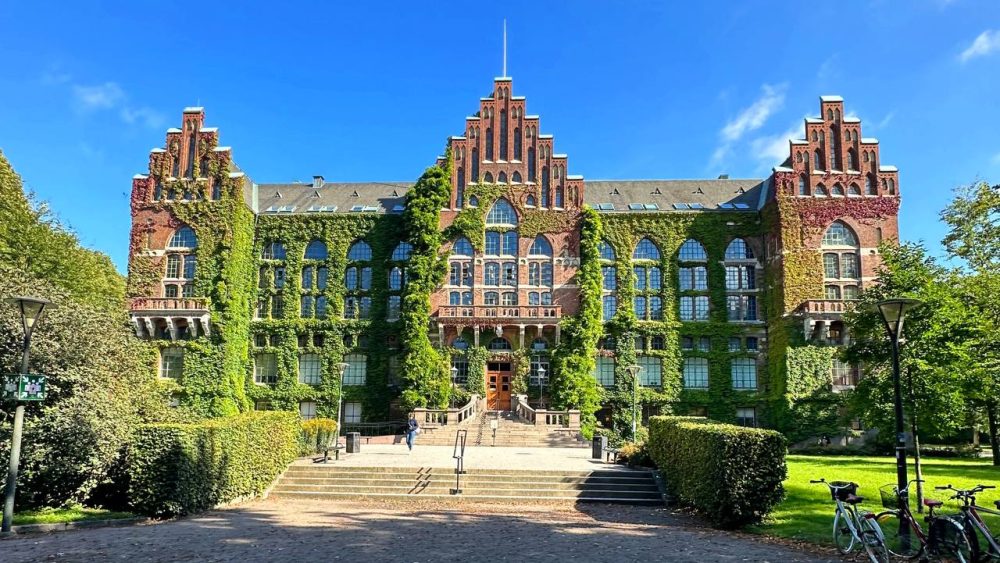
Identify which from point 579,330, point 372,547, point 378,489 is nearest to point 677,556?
point 372,547

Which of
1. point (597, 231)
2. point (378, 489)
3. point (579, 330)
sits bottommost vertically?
point (378, 489)

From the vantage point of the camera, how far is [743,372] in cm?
4444

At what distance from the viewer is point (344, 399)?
152 ft

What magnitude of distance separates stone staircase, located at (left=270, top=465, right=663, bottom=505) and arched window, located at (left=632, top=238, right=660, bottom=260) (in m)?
25.2

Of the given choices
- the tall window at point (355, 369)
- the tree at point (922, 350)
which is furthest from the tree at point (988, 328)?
the tall window at point (355, 369)

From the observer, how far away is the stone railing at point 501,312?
43562mm

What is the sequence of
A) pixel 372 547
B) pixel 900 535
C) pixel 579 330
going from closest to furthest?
1. pixel 900 535
2. pixel 372 547
3. pixel 579 330

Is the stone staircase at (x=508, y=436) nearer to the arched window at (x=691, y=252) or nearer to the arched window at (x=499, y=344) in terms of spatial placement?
the arched window at (x=499, y=344)

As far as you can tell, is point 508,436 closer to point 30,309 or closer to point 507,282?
point 507,282

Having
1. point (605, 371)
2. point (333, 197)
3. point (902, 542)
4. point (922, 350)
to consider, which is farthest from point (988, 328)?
point (333, 197)

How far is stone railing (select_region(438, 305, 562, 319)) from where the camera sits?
43562 millimetres

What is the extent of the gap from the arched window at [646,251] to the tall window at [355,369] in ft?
66.2

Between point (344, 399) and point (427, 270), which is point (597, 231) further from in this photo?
point (344, 399)

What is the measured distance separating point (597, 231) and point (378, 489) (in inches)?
1091
